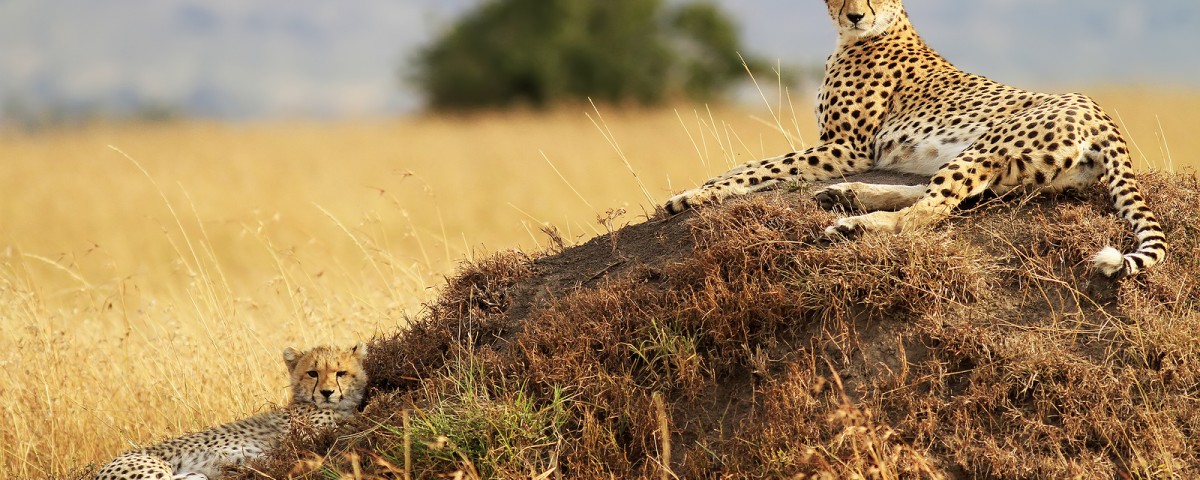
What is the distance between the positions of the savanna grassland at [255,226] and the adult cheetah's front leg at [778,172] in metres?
0.27

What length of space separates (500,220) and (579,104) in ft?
39.8

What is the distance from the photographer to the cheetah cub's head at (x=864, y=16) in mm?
5160

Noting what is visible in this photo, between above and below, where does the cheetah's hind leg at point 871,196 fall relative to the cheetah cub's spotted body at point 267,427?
above

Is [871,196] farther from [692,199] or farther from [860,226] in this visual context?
[692,199]

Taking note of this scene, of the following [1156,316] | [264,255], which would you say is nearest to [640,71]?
[264,255]

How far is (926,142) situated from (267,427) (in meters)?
2.71

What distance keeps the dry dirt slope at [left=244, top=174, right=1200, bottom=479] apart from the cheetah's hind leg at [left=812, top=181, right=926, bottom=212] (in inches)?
4.0

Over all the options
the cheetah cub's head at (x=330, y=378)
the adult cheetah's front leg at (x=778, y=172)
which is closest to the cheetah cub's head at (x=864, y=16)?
the adult cheetah's front leg at (x=778, y=172)

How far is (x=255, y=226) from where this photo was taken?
14.0 metres

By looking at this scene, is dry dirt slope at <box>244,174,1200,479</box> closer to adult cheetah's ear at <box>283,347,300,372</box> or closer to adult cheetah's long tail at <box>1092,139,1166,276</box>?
adult cheetah's long tail at <box>1092,139,1166,276</box>

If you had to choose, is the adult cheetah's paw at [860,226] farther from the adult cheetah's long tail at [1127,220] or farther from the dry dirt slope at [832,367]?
the adult cheetah's long tail at [1127,220]

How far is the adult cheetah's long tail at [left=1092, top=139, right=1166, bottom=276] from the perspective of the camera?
11.6 ft

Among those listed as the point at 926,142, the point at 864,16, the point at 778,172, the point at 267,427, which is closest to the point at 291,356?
the point at 267,427

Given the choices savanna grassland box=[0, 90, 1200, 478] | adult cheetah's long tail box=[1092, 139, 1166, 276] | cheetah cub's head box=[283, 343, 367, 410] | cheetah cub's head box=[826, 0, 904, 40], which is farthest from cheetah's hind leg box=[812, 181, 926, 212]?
cheetah cub's head box=[283, 343, 367, 410]
